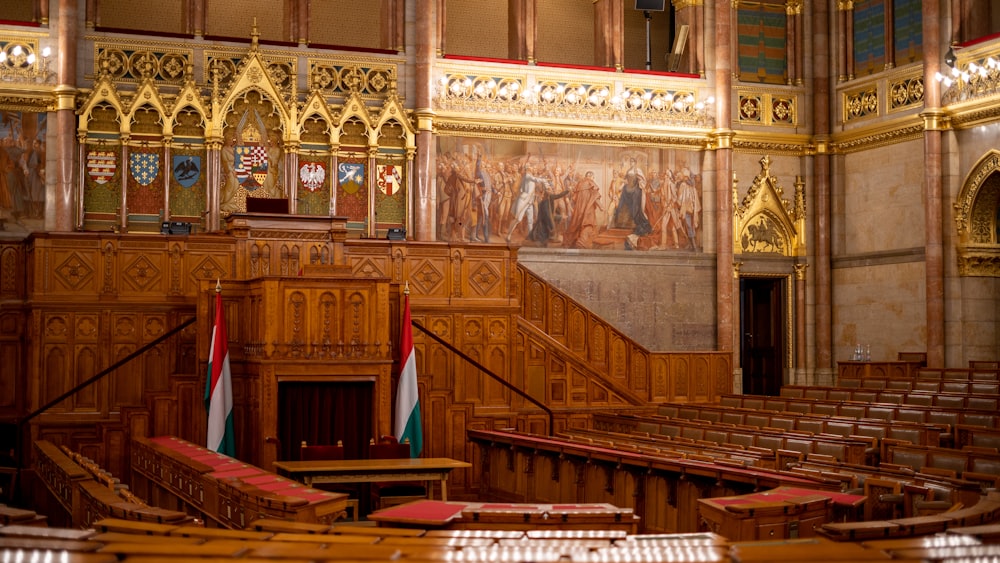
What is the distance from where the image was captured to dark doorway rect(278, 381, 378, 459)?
15125 mm

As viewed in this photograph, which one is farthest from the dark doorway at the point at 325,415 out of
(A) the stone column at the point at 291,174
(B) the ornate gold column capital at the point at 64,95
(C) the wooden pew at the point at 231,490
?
(B) the ornate gold column capital at the point at 64,95

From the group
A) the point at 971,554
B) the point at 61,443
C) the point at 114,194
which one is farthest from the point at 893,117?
the point at 971,554

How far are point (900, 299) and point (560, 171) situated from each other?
Answer: 23.2 feet

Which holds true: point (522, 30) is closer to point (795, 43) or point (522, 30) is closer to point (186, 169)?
point (795, 43)

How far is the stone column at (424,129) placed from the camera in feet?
72.8

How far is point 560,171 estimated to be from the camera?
2331 cm

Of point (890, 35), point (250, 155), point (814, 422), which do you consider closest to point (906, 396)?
point (814, 422)

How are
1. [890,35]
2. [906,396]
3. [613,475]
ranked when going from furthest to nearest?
[890,35], [906,396], [613,475]

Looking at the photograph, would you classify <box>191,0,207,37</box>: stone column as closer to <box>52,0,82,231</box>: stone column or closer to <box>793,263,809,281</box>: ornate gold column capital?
<box>52,0,82,231</box>: stone column

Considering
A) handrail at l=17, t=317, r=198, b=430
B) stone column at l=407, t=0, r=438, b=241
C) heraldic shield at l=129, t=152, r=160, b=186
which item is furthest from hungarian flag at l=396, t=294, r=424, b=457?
heraldic shield at l=129, t=152, r=160, b=186

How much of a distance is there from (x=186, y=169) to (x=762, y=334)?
40.7ft

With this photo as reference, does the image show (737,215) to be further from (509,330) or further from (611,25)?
(509,330)

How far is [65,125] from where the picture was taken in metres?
20.5

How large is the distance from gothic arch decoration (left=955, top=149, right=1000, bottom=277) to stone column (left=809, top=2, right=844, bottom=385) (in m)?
3.43
